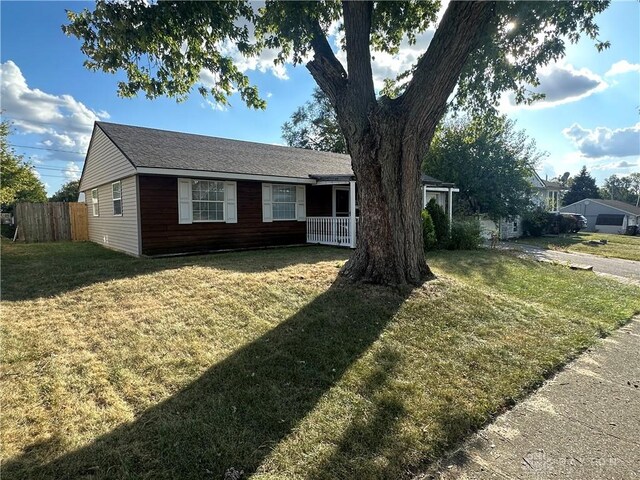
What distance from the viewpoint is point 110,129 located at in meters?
12.1

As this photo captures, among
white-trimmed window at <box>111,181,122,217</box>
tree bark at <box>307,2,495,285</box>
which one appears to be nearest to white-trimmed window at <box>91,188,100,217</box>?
white-trimmed window at <box>111,181,122,217</box>

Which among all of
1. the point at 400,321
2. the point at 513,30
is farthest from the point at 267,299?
the point at 513,30

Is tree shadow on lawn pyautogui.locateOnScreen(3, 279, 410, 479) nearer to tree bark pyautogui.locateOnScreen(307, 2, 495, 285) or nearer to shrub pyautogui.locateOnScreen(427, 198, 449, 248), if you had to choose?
tree bark pyautogui.locateOnScreen(307, 2, 495, 285)

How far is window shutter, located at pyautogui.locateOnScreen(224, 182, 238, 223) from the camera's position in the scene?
11.6m

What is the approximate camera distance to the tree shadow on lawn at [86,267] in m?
6.74

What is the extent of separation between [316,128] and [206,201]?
25488mm

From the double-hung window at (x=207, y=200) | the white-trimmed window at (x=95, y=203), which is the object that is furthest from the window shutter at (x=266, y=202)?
the white-trimmed window at (x=95, y=203)

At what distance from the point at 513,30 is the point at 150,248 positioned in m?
10.3

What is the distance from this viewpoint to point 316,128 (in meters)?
34.6

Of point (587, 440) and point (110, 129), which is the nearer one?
point (587, 440)

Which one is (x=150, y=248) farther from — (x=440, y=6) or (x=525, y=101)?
(x=525, y=101)

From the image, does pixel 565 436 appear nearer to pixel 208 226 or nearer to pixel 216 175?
pixel 216 175

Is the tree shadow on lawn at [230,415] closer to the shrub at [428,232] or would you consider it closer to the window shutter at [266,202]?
the shrub at [428,232]

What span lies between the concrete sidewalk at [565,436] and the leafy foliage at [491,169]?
16868 mm
